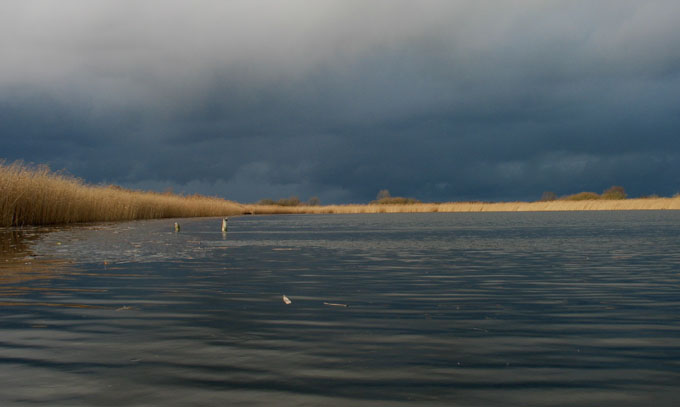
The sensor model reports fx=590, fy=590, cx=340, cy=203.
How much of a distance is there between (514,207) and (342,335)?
2454 inches

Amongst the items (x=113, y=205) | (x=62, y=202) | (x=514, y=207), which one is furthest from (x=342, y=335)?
(x=514, y=207)

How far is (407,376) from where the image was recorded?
12.8 feet

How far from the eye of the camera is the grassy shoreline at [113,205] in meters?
27.2

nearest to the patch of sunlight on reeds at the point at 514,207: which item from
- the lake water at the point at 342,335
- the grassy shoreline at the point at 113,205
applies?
the grassy shoreline at the point at 113,205

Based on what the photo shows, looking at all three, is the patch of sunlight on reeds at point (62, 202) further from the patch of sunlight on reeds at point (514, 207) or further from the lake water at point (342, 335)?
the patch of sunlight on reeds at point (514, 207)

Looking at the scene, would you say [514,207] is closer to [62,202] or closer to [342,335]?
[62,202]

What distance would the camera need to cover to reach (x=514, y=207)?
212 feet

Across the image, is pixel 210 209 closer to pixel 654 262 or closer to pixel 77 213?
pixel 77 213

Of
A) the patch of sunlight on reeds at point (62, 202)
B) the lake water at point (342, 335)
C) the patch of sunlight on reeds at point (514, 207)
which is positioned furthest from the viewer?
the patch of sunlight on reeds at point (514, 207)

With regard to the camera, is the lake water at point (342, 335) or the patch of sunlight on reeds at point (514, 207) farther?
the patch of sunlight on reeds at point (514, 207)

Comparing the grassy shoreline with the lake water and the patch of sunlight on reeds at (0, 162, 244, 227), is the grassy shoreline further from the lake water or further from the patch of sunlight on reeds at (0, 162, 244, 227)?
the lake water

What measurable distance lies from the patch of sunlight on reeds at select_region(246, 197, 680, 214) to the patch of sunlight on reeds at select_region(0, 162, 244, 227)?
28.9m

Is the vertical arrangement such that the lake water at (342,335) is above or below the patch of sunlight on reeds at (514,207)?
below

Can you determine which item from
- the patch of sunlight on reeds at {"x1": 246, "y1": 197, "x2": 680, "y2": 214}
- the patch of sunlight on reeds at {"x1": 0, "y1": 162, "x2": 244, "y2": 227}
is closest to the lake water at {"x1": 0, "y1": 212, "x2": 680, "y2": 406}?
the patch of sunlight on reeds at {"x1": 0, "y1": 162, "x2": 244, "y2": 227}
